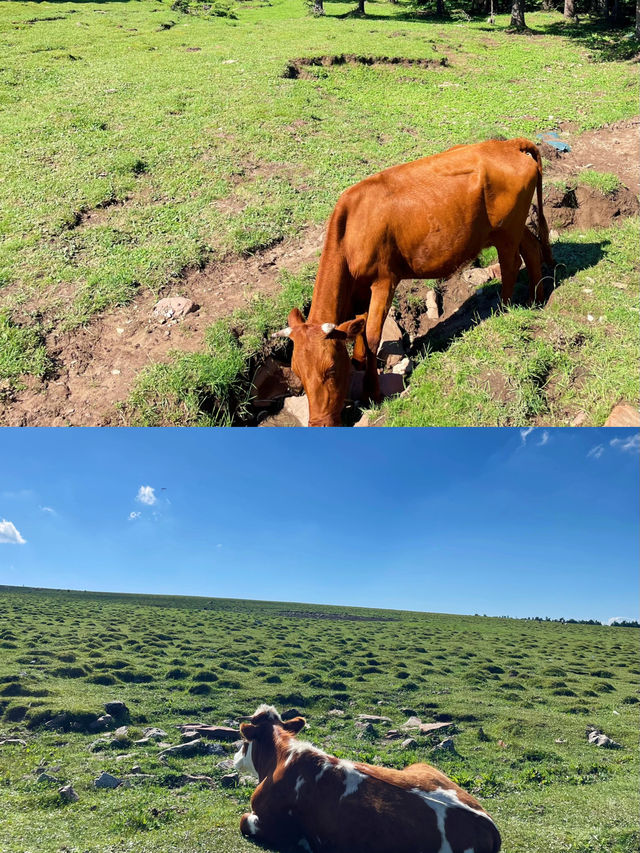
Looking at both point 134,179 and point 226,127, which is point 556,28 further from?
point 134,179

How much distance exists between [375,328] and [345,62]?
1793 cm

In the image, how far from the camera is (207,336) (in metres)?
6.52

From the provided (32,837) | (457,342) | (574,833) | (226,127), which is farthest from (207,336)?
(226,127)

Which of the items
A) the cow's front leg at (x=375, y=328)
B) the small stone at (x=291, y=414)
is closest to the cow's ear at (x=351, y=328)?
the cow's front leg at (x=375, y=328)

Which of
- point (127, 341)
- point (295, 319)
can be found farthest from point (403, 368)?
point (127, 341)

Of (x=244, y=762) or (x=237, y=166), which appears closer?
(x=244, y=762)

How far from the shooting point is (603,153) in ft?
37.9

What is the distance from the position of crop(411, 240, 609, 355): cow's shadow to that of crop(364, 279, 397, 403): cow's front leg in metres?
0.79

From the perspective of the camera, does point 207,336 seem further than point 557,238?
No

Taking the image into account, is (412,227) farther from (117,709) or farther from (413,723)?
(117,709)

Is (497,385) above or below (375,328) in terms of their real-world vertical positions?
below

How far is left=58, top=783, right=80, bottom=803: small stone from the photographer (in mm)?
3256

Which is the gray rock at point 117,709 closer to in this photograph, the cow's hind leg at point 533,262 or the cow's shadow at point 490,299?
the cow's shadow at point 490,299

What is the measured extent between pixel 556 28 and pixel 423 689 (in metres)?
36.7
